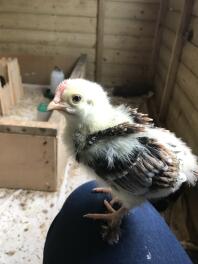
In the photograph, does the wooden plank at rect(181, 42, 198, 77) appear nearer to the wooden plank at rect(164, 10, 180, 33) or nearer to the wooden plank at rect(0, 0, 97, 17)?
the wooden plank at rect(164, 10, 180, 33)

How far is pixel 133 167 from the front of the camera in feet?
2.34

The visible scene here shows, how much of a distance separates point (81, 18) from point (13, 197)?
191 centimetres

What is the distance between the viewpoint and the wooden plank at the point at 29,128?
136cm

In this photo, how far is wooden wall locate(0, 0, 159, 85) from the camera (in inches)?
105

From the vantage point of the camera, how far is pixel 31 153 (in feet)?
4.75

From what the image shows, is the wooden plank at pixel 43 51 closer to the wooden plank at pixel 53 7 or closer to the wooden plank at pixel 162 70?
the wooden plank at pixel 53 7

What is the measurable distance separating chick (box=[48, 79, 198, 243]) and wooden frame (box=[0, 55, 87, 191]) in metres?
0.55

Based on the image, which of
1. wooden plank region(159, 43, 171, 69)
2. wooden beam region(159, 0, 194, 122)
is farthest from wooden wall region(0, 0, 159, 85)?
→ wooden beam region(159, 0, 194, 122)

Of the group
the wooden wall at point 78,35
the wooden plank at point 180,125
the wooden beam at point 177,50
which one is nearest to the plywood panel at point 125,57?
the wooden wall at point 78,35

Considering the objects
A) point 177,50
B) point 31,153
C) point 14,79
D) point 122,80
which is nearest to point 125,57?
point 122,80

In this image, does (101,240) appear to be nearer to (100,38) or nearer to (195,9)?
(195,9)

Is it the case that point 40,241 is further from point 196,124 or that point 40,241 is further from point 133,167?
point 196,124

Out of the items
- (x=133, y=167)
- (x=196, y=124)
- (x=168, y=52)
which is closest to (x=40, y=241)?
(x=133, y=167)

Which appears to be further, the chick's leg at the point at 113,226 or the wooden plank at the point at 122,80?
the wooden plank at the point at 122,80
